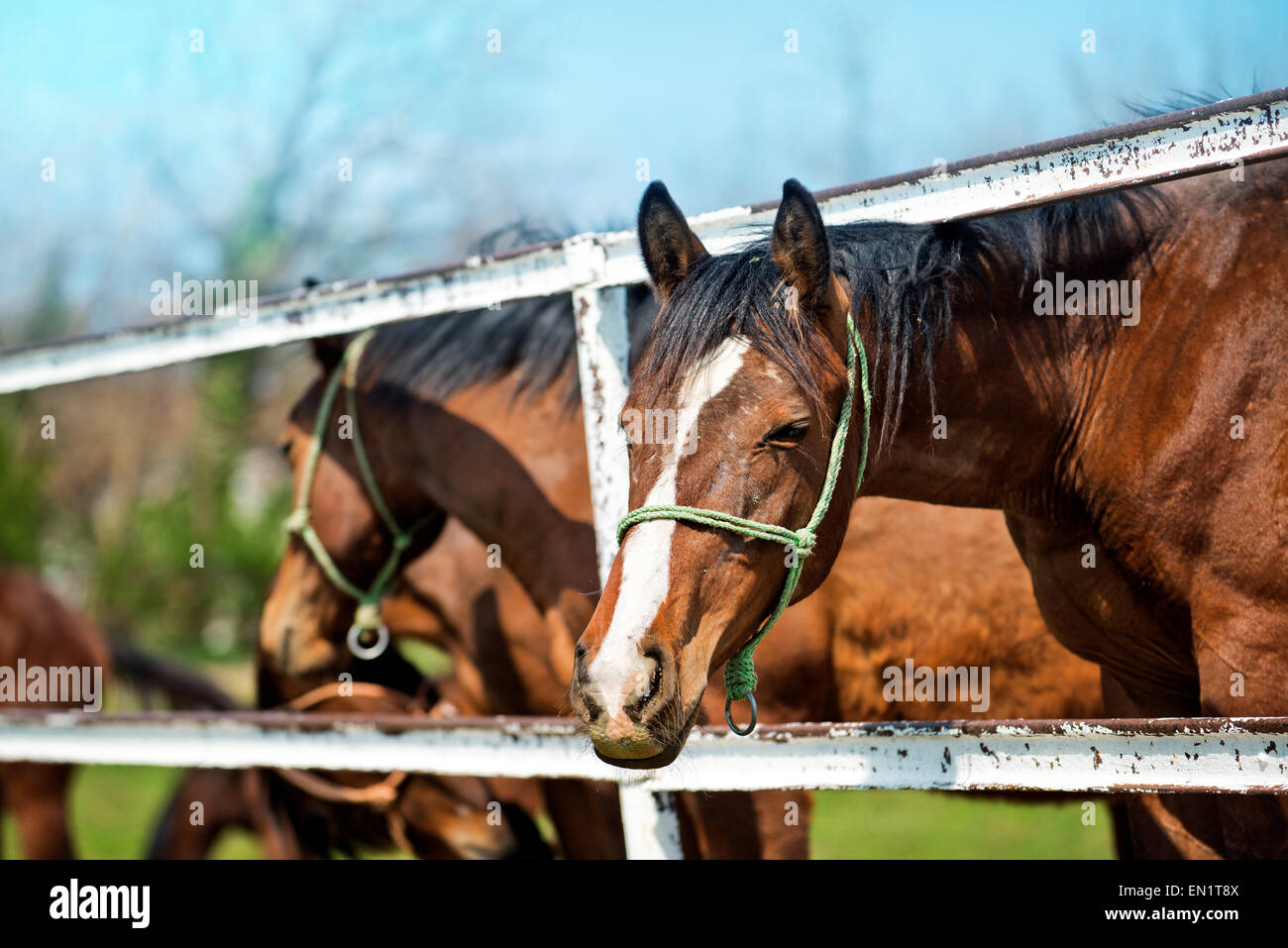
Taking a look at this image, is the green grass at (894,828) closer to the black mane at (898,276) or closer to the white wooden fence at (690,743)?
the white wooden fence at (690,743)

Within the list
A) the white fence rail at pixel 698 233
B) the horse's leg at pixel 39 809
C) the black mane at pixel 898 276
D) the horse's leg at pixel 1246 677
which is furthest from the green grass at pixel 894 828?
the black mane at pixel 898 276

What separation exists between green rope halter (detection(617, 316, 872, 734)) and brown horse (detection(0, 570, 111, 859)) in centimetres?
529

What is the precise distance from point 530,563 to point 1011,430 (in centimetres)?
170

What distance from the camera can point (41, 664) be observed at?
6.80m

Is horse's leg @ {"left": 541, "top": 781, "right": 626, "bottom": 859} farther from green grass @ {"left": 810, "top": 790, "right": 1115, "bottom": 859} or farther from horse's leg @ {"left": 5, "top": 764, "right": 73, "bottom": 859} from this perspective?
horse's leg @ {"left": 5, "top": 764, "right": 73, "bottom": 859}

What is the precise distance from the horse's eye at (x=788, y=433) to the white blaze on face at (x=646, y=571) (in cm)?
12

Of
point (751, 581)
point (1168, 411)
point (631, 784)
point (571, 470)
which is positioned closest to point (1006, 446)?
point (1168, 411)

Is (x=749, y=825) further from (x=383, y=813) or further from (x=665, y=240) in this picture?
(x=383, y=813)

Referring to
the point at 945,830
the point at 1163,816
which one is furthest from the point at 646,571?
the point at 945,830

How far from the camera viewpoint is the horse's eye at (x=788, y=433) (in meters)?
1.97

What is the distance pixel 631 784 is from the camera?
2738 millimetres

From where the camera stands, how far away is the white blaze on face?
1.75m

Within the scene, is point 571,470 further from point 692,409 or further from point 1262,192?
point 1262,192

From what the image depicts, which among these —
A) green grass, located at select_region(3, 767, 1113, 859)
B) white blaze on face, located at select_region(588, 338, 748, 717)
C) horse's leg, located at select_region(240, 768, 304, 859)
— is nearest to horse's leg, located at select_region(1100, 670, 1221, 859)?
white blaze on face, located at select_region(588, 338, 748, 717)
